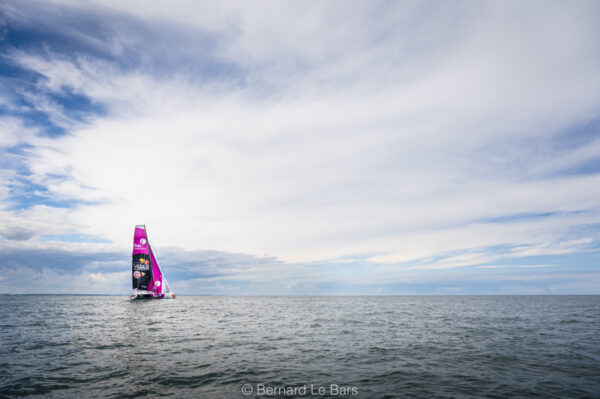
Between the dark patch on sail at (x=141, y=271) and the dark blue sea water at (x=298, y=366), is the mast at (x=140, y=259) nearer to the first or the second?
the dark patch on sail at (x=141, y=271)

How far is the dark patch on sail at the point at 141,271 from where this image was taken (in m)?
89.8

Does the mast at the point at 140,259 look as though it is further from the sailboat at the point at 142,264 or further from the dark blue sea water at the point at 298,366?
the dark blue sea water at the point at 298,366

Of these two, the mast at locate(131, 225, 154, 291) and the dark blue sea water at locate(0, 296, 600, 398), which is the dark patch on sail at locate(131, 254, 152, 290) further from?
the dark blue sea water at locate(0, 296, 600, 398)

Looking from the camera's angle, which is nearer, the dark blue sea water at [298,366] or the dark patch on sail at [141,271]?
the dark blue sea water at [298,366]

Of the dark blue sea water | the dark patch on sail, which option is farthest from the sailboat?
the dark blue sea water

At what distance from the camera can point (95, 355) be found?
19.8 metres

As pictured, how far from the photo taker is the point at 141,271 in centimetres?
9031

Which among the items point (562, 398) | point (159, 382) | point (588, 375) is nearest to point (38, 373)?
point (159, 382)

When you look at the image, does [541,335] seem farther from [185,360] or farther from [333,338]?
[185,360]

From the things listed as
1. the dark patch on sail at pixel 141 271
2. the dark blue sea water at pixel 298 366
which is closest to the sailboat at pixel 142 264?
the dark patch on sail at pixel 141 271

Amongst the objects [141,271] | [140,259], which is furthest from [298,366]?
[141,271]

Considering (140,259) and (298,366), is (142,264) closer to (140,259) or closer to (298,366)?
(140,259)

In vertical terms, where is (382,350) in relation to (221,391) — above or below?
below

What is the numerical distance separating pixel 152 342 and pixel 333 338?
51.1 ft
